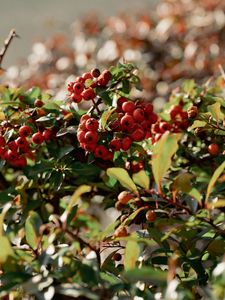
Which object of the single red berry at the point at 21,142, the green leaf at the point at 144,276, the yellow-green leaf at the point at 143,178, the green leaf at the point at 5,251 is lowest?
the green leaf at the point at 144,276

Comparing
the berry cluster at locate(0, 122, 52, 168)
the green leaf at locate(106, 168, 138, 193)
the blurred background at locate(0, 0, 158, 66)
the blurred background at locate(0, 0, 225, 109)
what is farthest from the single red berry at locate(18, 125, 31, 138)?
the blurred background at locate(0, 0, 158, 66)

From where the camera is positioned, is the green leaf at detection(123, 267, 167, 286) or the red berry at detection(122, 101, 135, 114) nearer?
the green leaf at detection(123, 267, 167, 286)

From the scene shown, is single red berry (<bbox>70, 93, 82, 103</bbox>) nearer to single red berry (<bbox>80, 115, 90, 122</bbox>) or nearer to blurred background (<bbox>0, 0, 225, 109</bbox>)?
single red berry (<bbox>80, 115, 90, 122</bbox>)

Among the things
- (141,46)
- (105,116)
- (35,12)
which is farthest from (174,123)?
(35,12)

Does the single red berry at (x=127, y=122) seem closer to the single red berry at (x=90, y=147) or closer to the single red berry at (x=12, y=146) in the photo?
the single red berry at (x=90, y=147)

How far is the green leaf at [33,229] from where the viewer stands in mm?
1103

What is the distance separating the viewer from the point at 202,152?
6.23 feet

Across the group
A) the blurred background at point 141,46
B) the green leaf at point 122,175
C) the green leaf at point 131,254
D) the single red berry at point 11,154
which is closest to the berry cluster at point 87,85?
Answer: the single red berry at point 11,154

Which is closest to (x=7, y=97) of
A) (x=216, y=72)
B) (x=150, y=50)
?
(x=216, y=72)

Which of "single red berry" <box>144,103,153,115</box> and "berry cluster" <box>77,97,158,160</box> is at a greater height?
"single red berry" <box>144,103,153,115</box>

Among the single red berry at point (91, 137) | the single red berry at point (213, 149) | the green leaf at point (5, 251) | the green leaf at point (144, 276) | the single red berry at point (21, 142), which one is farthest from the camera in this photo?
the single red berry at point (213, 149)

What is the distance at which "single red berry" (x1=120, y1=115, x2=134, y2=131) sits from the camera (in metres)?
1.56

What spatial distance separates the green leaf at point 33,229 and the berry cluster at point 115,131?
14.1 inches

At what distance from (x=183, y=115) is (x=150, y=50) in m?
3.08
